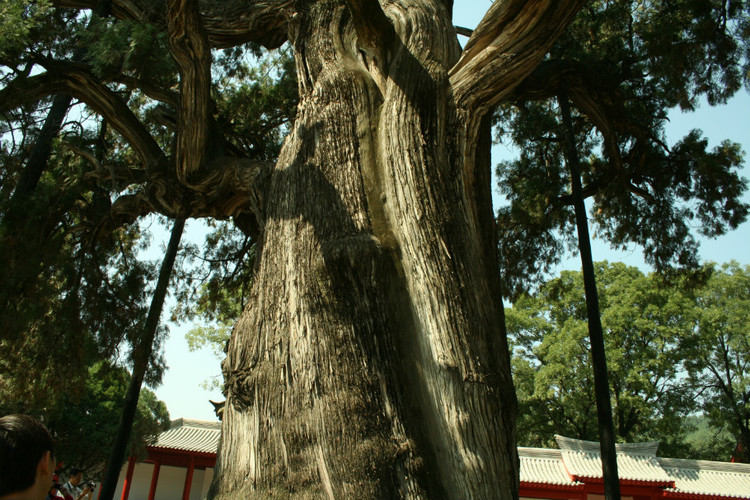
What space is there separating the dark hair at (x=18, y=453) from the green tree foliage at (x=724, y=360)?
24365 millimetres

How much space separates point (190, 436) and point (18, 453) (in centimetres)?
1799

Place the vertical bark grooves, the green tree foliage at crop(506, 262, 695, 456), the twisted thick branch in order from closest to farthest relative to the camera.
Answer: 1. the vertical bark grooves
2. the twisted thick branch
3. the green tree foliage at crop(506, 262, 695, 456)

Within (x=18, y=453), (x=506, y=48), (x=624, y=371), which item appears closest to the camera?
(x=18, y=453)

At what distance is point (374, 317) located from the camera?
2.94 m

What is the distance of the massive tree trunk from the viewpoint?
2.66 meters

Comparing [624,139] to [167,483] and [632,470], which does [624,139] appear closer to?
[632,470]

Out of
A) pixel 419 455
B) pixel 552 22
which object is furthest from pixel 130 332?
pixel 552 22

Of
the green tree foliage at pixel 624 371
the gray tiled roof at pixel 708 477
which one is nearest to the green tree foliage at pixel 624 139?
the gray tiled roof at pixel 708 477

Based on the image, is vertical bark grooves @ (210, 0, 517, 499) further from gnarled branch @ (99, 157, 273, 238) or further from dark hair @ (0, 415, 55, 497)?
dark hair @ (0, 415, 55, 497)

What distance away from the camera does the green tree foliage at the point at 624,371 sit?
2209cm

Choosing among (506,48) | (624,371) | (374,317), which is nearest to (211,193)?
(374,317)

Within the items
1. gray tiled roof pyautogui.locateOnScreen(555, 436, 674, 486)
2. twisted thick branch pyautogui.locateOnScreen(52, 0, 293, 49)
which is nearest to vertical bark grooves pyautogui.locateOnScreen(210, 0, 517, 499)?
twisted thick branch pyautogui.locateOnScreen(52, 0, 293, 49)

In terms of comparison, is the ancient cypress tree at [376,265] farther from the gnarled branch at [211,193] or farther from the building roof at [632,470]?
the building roof at [632,470]

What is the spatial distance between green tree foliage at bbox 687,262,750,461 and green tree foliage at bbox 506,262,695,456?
619mm
